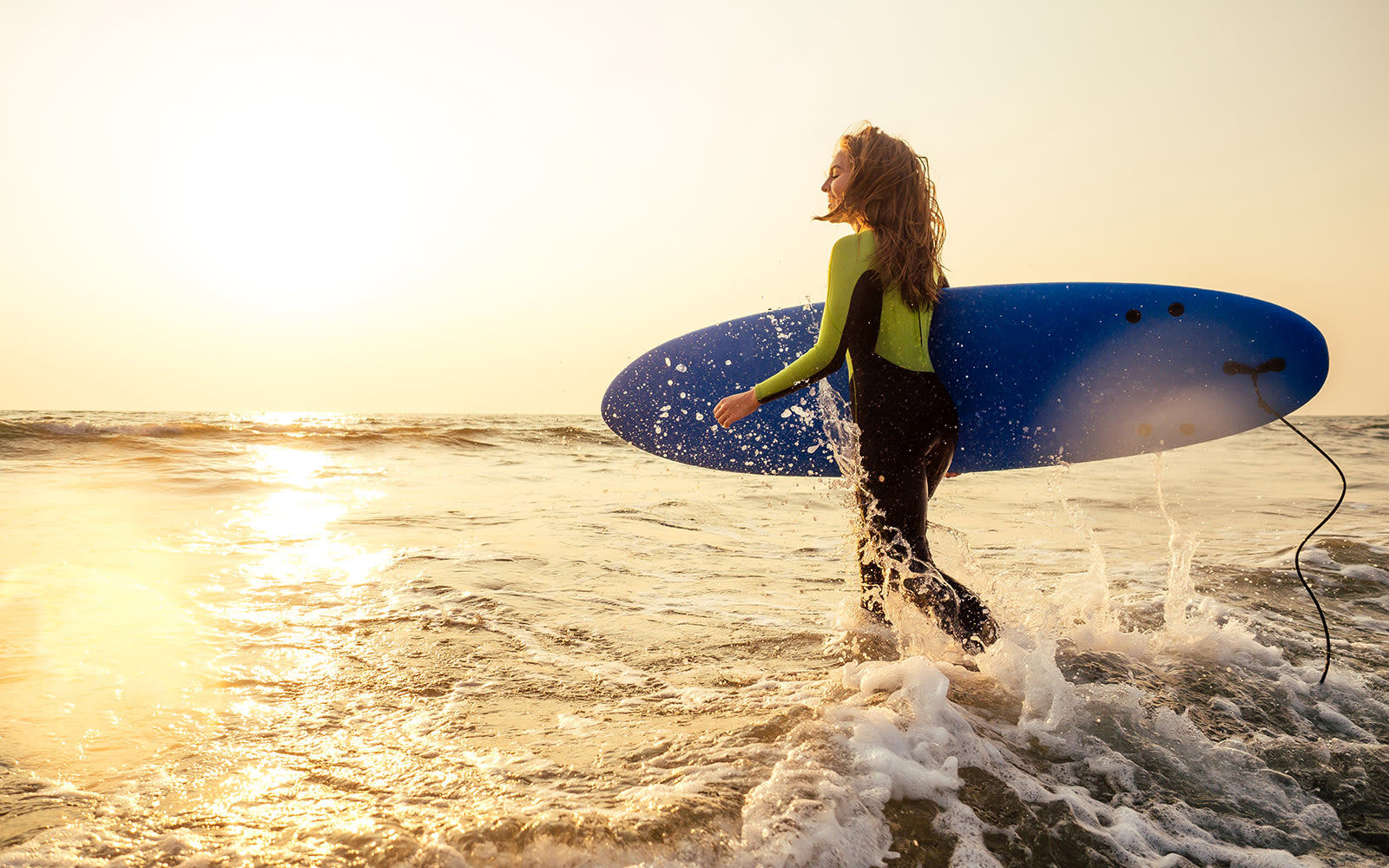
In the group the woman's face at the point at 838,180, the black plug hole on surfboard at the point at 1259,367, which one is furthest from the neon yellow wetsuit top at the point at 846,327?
the black plug hole on surfboard at the point at 1259,367

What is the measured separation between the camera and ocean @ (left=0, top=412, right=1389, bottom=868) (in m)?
1.48

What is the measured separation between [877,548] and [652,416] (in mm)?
1584

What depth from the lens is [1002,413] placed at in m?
3.24

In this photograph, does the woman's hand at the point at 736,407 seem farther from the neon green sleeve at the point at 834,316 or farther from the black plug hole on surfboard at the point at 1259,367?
the black plug hole on surfboard at the point at 1259,367

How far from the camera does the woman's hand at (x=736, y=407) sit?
2.48 meters

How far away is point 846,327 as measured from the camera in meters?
2.41

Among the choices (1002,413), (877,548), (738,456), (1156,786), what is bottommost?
(1156,786)

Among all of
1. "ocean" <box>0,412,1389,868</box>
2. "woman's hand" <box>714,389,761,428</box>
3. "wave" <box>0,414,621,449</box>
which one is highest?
"woman's hand" <box>714,389,761,428</box>

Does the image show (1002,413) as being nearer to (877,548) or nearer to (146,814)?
(877,548)

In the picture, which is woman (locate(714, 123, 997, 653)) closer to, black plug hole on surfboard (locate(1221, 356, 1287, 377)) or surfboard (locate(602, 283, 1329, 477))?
surfboard (locate(602, 283, 1329, 477))

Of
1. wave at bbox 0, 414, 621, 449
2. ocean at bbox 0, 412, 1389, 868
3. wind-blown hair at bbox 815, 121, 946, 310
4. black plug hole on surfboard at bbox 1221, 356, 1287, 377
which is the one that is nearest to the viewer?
ocean at bbox 0, 412, 1389, 868

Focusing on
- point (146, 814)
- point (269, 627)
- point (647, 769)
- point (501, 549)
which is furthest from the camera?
point (501, 549)

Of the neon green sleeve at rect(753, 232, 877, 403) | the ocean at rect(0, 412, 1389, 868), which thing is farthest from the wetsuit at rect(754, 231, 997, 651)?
the ocean at rect(0, 412, 1389, 868)

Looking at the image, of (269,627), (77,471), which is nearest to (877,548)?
(269,627)
